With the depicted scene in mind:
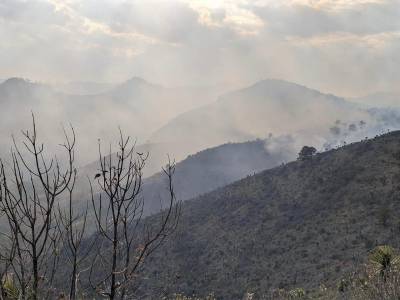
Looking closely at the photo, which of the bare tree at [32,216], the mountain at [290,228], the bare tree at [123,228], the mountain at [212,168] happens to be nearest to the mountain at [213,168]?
the mountain at [212,168]

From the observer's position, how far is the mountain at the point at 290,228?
34.0 m

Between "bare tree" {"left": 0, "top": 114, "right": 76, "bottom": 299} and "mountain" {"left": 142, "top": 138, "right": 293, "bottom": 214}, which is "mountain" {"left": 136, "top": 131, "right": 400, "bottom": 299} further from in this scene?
"mountain" {"left": 142, "top": 138, "right": 293, "bottom": 214}

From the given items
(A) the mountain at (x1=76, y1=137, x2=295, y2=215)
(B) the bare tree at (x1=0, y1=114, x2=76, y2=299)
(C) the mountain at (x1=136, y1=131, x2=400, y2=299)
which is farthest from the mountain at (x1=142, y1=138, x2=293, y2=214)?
(B) the bare tree at (x1=0, y1=114, x2=76, y2=299)

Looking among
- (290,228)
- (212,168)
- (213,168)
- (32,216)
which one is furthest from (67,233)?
(213,168)

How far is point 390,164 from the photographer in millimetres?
46469

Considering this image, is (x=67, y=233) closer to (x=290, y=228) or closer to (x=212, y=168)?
(x=290, y=228)

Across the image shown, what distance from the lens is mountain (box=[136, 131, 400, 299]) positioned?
34.0m

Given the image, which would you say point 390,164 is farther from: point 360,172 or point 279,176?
point 279,176

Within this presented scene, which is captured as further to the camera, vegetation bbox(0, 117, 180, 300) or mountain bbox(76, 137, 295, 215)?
mountain bbox(76, 137, 295, 215)

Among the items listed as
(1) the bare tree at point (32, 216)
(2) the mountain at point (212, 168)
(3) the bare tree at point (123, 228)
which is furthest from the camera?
(2) the mountain at point (212, 168)

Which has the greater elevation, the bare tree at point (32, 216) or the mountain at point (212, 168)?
the mountain at point (212, 168)

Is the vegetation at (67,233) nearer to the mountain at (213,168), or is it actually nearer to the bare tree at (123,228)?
the bare tree at (123,228)

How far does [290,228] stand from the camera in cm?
4397

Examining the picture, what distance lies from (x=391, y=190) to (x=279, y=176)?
62.9 ft
